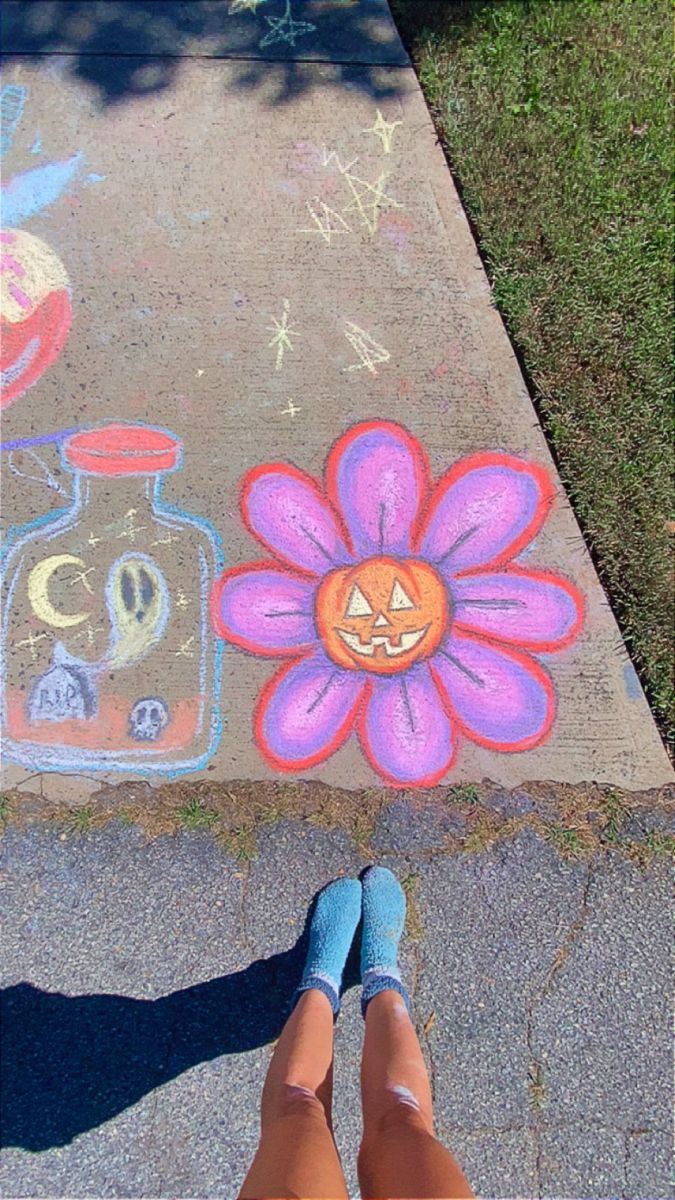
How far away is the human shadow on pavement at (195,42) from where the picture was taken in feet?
9.63

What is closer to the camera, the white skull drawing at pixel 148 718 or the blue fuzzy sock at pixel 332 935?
the blue fuzzy sock at pixel 332 935

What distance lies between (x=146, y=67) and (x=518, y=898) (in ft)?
11.3

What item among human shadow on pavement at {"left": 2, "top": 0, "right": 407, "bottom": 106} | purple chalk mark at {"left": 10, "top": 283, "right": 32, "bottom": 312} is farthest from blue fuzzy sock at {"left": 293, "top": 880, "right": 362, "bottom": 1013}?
human shadow on pavement at {"left": 2, "top": 0, "right": 407, "bottom": 106}

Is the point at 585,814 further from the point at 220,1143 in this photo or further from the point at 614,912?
the point at 220,1143

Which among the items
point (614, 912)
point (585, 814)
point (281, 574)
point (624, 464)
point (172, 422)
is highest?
point (172, 422)

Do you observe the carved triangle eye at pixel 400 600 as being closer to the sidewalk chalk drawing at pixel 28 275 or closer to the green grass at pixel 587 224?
the green grass at pixel 587 224

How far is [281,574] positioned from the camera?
2.71m

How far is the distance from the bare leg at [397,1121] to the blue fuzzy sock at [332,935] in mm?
158

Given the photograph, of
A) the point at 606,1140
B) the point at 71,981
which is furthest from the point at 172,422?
the point at 606,1140

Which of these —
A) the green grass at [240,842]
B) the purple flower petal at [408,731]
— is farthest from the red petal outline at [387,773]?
the green grass at [240,842]

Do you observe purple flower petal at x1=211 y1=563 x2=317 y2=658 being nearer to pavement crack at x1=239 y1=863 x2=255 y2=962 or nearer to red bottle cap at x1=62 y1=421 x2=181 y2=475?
red bottle cap at x1=62 y1=421 x2=181 y2=475

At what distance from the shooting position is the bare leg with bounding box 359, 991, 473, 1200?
5.74 ft

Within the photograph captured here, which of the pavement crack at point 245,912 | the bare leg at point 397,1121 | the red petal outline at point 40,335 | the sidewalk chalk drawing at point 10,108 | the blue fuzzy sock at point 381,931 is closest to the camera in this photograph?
the bare leg at point 397,1121

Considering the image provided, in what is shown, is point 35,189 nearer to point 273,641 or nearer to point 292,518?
point 292,518
